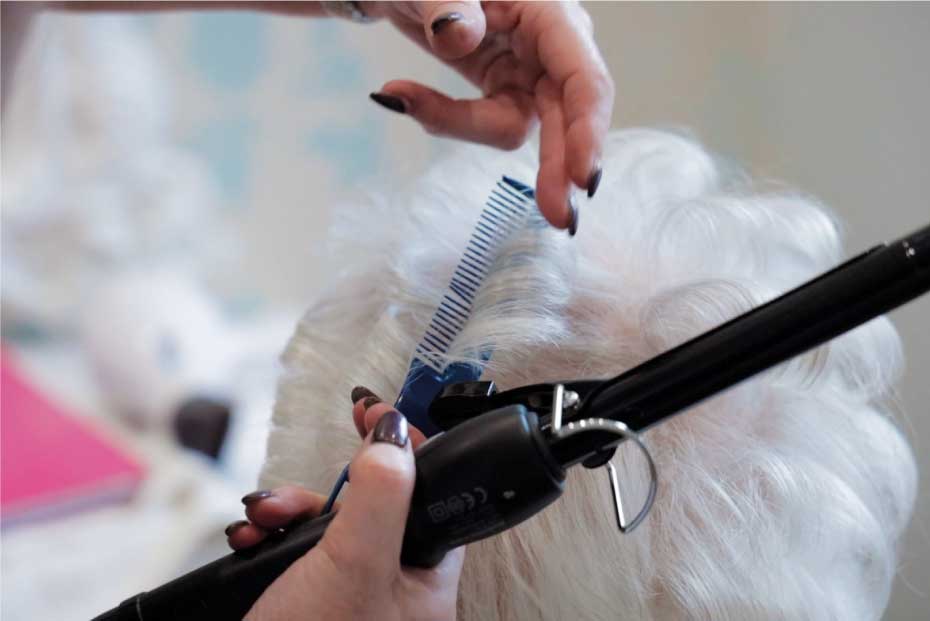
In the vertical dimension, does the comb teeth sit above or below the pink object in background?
above

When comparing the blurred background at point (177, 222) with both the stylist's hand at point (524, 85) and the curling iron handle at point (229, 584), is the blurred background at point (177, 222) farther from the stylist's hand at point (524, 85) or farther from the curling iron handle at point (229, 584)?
the curling iron handle at point (229, 584)

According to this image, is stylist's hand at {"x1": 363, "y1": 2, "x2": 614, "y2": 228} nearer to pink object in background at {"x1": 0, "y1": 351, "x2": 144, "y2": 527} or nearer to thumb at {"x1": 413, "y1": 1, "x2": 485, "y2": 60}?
thumb at {"x1": 413, "y1": 1, "x2": 485, "y2": 60}

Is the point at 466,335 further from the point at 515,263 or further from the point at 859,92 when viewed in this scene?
the point at 859,92

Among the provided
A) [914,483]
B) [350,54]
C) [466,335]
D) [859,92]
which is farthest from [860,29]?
[350,54]

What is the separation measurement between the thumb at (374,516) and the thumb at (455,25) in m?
0.28

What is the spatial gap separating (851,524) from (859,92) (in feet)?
1.63

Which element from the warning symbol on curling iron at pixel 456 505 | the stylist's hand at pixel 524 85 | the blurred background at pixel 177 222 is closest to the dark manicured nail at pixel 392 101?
the stylist's hand at pixel 524 85

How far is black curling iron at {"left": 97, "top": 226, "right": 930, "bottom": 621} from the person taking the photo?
35 centimetres

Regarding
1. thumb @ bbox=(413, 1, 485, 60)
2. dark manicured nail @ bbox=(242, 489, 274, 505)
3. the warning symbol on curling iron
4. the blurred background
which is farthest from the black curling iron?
the blurred background

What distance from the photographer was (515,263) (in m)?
0.61

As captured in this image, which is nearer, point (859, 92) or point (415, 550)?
point (415, 550)

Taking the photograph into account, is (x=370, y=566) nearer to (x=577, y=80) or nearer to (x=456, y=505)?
(x=456, y=505)

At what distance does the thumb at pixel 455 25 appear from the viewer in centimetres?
58

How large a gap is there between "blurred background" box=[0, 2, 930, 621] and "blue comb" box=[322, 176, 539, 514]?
52cm
